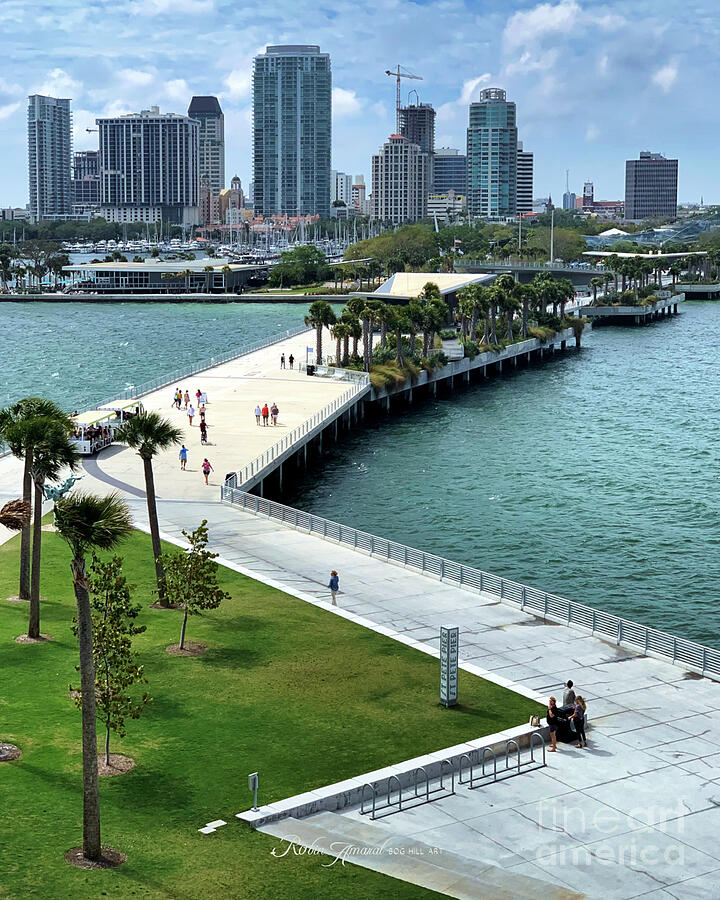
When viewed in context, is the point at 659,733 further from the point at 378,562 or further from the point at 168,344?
the point at 168,344

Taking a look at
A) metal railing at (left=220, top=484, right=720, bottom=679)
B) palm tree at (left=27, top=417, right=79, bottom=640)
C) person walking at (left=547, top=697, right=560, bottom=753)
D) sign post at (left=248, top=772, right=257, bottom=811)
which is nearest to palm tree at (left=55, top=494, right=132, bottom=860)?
sign post at (left=248, top=772, right=257, bottom=811)

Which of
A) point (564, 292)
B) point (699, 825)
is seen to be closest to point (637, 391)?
point (564, 292)

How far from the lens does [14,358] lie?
157m

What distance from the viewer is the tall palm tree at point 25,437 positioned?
44109 millimetres

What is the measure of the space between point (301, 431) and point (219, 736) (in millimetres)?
51139

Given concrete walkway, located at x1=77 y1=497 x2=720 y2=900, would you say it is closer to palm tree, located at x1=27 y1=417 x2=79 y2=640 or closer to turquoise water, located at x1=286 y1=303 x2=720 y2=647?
palm tree, located at x1=27 y1=417 x2=79 y2=640

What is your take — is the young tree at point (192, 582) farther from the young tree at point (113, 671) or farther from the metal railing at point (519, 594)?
the metal railing at point (519, 594)

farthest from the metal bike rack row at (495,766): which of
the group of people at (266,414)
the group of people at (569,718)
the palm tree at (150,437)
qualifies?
the group of people at (266,414)

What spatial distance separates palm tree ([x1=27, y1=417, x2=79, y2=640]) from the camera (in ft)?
136

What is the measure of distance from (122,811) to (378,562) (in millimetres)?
24728

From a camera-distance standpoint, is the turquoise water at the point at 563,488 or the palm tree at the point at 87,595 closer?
the palm tree at the point at 87,595

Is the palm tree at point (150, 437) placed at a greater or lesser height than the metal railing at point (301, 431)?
greater

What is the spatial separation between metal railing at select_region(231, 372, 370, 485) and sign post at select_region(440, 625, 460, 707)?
3118 cm

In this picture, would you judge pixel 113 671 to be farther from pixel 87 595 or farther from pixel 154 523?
pixel 154 523
